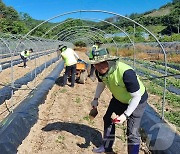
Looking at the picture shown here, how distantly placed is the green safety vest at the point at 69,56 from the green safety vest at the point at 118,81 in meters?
6.00

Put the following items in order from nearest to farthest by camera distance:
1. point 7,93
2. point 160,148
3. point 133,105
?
1. point 133,105
2. point 160,148
3. point 7,93

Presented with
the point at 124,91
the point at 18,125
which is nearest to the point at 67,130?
the point at 18,125

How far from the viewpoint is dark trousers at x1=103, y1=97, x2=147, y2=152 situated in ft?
12.5

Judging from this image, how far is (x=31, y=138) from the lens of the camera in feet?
16.8

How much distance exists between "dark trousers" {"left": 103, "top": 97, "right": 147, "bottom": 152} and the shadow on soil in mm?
518

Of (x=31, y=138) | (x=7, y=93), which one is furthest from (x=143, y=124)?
(x=7, y=93)

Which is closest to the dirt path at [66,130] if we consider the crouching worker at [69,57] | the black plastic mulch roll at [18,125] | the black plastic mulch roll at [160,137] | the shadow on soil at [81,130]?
the shadow on soil at [81,130]

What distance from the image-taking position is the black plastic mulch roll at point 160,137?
4424 mm

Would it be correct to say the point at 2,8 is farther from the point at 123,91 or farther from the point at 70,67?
the point at 123,91

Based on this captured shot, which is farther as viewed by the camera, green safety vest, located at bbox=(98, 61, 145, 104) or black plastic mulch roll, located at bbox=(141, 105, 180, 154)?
black plastic mulch roll, located at bbox=(141, 105, 180, 154)

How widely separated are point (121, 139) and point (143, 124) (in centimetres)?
76

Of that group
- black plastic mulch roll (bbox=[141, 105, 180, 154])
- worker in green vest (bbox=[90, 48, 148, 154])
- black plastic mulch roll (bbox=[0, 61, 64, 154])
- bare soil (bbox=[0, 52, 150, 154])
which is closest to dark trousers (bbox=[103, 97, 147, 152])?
worker in green vest (bbox=[90, 48, 148, 154])

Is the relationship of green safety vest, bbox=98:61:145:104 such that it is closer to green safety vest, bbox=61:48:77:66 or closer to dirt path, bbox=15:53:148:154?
dirt path, bbox=15:53:148:154

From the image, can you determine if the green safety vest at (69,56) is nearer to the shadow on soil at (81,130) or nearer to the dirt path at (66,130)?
the dirt path at (66,130)
